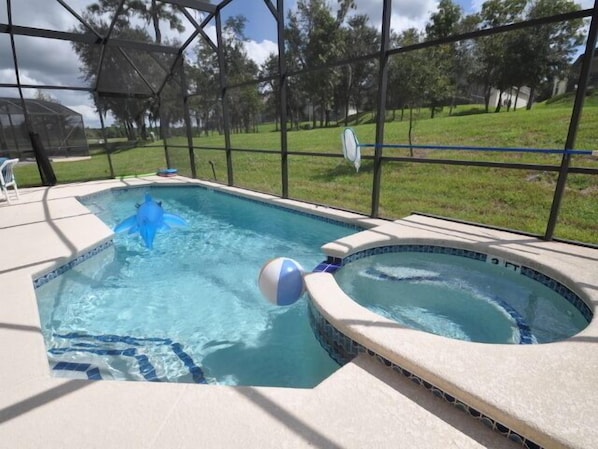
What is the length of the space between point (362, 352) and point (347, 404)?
1.50 ft

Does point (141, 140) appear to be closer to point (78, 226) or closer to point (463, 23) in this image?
point (78, 226)

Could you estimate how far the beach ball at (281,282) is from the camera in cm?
254

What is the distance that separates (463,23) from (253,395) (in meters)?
10.2

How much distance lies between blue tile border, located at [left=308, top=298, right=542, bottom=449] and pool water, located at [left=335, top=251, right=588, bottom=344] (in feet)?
2.31

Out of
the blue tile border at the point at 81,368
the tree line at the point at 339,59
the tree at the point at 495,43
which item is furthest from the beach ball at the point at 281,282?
the tree at the point at 495,43

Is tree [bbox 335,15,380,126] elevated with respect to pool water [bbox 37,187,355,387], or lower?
elevated

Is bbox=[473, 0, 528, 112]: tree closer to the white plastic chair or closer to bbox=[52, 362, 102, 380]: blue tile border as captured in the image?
bbox=[52, 362, 102, 380]: blue tile border

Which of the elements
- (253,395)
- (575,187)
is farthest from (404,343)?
(575,187)

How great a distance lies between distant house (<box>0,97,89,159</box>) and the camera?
8102mm

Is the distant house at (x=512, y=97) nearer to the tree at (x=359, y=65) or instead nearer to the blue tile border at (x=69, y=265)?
the tree at (x=359, y=65)

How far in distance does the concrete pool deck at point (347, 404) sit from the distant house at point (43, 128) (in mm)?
8524

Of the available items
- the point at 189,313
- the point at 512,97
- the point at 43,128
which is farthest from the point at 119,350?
the point at 512,97

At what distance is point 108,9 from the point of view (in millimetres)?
7613

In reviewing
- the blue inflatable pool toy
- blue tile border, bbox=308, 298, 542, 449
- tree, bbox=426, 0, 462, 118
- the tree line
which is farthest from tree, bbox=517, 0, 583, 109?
the blue inflatable pool toy
